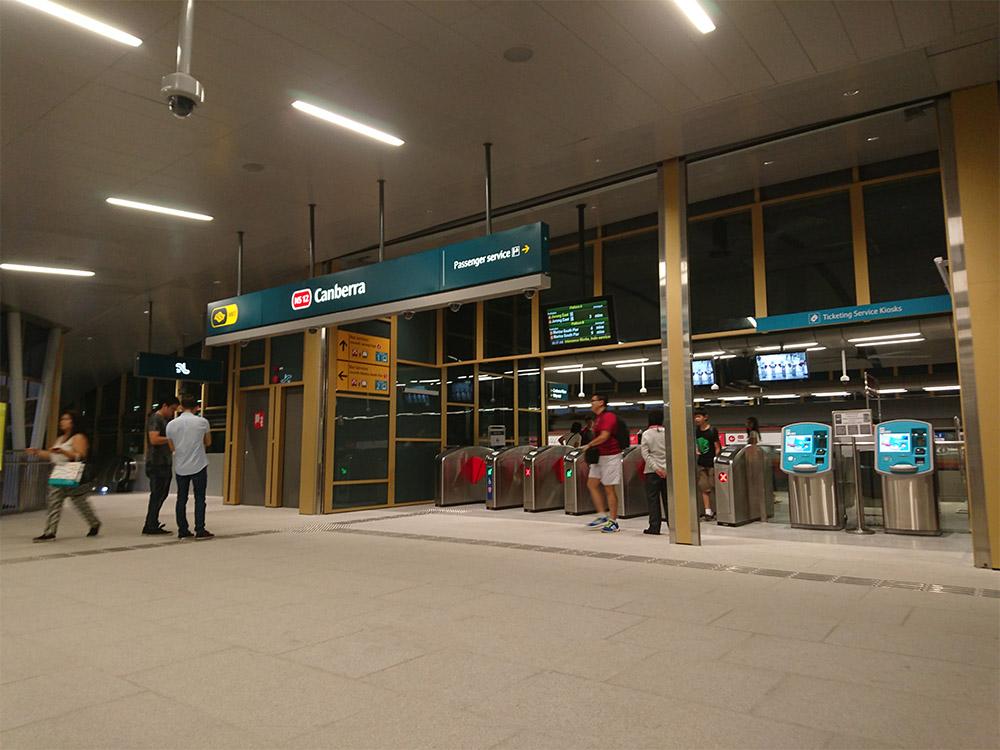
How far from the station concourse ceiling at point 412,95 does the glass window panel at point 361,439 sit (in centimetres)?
302

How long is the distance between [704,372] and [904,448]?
5.16 m

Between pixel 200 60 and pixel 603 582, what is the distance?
17.0 feet

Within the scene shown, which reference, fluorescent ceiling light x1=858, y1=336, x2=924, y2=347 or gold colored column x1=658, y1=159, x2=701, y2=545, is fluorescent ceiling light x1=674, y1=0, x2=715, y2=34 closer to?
gold colored column x1=658, y1=159, x2=701, y2=545

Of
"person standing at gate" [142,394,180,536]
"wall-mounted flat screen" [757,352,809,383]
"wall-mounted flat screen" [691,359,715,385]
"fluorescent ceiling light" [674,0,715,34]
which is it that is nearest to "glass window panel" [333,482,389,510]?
"person standing at gate" [142,394,180,536]

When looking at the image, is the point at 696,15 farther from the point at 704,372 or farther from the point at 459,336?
the point at 704,372

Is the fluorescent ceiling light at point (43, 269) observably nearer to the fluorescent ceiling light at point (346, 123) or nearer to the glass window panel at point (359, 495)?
the glass window panel at point (359, 495)

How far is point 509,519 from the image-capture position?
31.4ft

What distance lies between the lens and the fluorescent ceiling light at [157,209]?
8.07 meters

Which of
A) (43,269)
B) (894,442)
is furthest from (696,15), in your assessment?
(43,269)

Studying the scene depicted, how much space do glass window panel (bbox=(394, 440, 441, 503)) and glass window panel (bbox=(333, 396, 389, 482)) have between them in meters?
0.34

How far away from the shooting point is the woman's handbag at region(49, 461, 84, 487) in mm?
6832

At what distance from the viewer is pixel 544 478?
36.1 ft

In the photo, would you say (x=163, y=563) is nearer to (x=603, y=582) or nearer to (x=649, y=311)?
(x=603, y=582)

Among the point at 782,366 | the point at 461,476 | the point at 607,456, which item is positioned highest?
the point at 782,366
